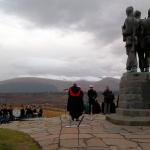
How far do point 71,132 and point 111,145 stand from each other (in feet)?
8.15

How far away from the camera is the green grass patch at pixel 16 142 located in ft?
33.5

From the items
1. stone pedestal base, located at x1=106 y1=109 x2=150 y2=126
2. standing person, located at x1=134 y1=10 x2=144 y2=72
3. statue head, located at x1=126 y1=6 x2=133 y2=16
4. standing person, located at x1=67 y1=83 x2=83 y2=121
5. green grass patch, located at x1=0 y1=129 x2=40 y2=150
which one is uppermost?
statue head, located at x1=126 y1=6 x2=133 y2=16

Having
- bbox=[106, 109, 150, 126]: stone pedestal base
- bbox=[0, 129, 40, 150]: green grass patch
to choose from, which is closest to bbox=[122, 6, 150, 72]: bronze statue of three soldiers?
bbox=[106, 109, 150, 126]: stone pedestal base

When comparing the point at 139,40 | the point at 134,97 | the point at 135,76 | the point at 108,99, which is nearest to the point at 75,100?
the point at 134,97

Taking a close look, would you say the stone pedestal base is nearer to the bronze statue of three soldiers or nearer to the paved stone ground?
the paved stone ground

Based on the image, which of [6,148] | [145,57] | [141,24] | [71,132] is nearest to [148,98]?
[145,57]

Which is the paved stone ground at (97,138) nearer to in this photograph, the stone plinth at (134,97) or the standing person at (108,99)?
the stone plinth at (134,97)

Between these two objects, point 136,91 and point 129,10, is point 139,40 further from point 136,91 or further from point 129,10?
point 136,91

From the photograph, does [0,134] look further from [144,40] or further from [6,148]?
[144,40]

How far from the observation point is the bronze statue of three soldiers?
1658 centimetres

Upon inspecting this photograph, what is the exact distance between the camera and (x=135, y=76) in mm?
16125

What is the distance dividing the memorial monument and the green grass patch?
4443 millimetres

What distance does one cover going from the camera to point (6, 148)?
9828 millimetres

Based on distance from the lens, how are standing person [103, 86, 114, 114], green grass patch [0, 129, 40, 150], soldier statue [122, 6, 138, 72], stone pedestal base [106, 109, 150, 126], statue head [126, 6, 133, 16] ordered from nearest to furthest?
1. green grass patch [0, 129, 40, 150]
2. stone pedestal base [106, 109, 150, 126]
3. soldier statue [122, 6, 138, 72]
4. statue head [126, 6, 133, 16]
5. standing person [103, 86, 114, 114]
